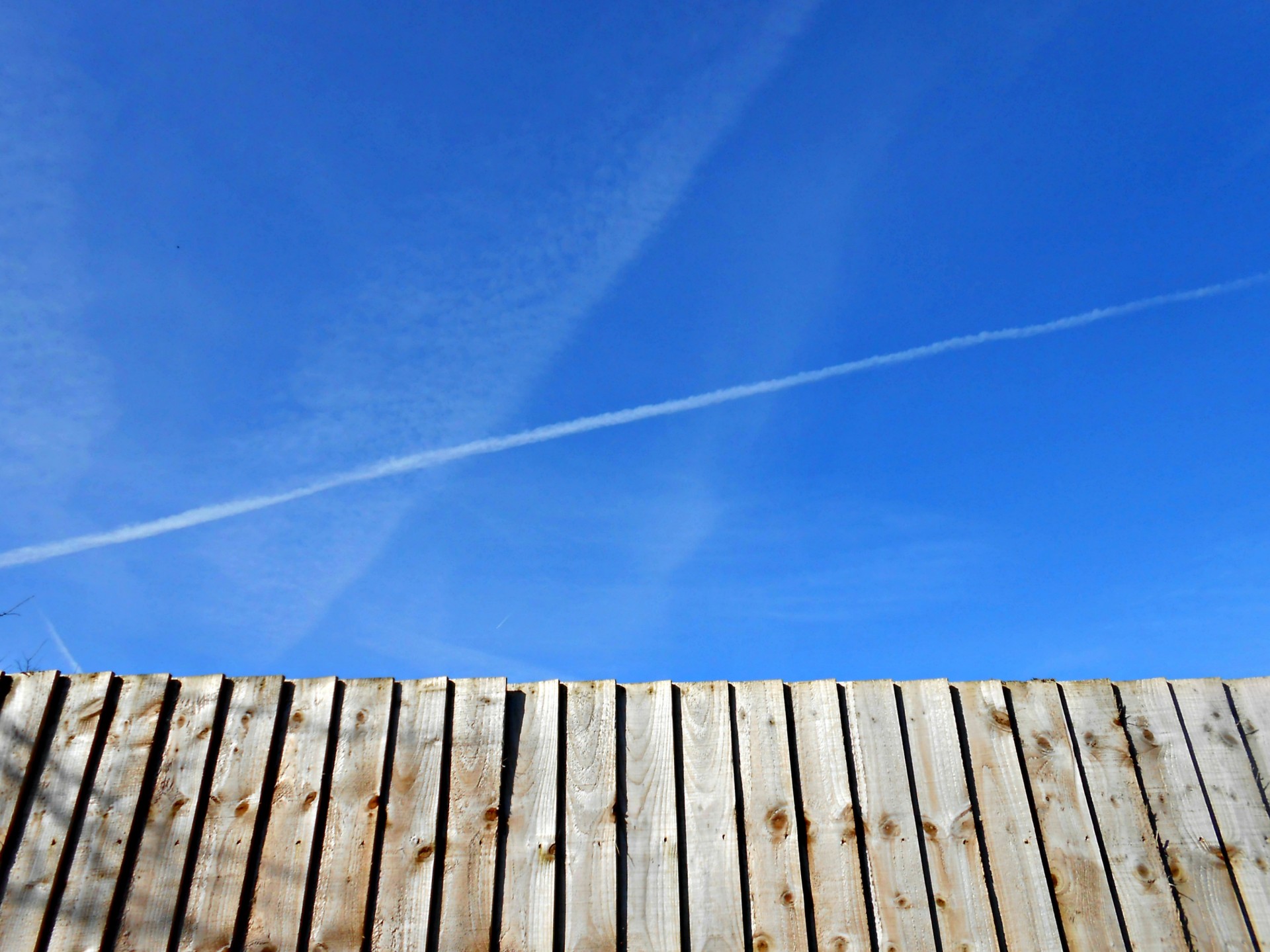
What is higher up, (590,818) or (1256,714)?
(1256,714)

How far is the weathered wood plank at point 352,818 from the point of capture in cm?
249

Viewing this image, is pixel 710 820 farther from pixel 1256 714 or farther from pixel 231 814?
pixel 1256 714

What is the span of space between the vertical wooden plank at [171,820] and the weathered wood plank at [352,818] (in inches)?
18.7

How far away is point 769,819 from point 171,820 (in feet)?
6.88

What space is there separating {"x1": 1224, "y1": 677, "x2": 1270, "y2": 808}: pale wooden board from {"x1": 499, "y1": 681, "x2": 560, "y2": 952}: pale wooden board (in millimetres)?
2659

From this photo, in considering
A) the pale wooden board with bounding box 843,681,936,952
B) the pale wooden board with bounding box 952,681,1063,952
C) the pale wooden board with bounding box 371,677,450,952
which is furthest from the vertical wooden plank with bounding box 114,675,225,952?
the pale wooden board with bounding box 952,681,1063,952

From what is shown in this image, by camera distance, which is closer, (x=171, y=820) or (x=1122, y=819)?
(x=171, y=820)

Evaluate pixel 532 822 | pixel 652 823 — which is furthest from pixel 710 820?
pixel 532 822

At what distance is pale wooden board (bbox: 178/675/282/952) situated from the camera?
2.49 metres

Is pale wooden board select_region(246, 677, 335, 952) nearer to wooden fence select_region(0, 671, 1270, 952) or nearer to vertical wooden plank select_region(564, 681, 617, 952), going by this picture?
wooden fence select_region(0, 671, 1270, 952)

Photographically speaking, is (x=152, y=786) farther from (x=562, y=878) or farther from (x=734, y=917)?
(x=734, y=917)

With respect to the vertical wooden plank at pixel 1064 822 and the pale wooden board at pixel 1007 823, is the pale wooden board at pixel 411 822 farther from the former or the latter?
the vertical wooden plank at pixel 1064 822

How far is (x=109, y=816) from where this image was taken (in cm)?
264

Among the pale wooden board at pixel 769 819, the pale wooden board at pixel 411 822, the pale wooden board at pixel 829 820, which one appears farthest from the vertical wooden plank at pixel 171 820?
the pale wooden board at pixel 829 820
